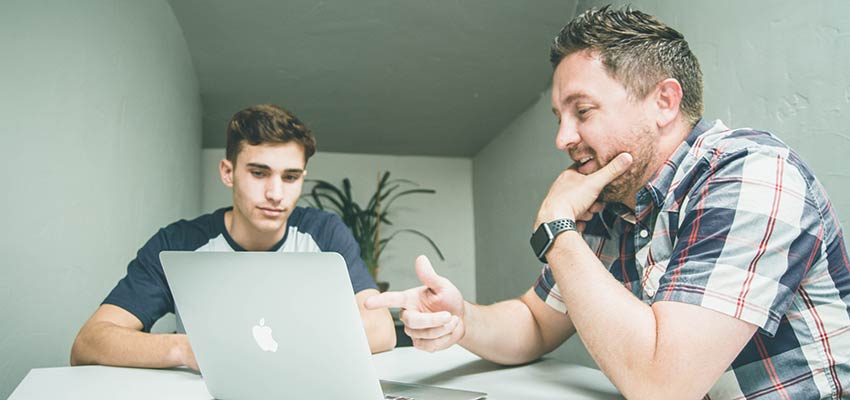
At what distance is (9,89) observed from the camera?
1.46 m

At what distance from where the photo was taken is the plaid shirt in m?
0.93

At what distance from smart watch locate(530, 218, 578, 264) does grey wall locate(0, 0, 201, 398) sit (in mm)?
1265

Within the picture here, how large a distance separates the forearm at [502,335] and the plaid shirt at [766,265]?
42cm

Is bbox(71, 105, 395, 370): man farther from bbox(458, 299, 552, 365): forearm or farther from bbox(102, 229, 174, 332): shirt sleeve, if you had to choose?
bbox(458, 299, 552, 365): forearm

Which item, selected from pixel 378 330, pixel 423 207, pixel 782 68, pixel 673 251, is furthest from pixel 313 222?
pixel 423 207

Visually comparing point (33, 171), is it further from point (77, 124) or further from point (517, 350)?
point (517, 350)

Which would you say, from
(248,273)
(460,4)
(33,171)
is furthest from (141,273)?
(460,4)

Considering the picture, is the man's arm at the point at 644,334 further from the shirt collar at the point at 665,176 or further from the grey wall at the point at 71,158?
the grey wall at the point at 71,158

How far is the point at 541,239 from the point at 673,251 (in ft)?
0.79

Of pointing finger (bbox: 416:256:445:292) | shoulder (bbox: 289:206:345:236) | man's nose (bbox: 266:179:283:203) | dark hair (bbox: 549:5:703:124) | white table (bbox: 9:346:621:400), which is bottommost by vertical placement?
white table (bbox: 9:346:621:400)

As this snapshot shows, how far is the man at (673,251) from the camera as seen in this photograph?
3.06 ft

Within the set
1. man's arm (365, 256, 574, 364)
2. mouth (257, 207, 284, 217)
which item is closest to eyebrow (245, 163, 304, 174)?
mouth (257, 207, 284, 217)

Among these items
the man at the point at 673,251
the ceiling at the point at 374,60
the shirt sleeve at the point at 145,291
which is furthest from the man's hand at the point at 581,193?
the ceiling at the point at 374,60

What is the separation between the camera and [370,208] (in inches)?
165
